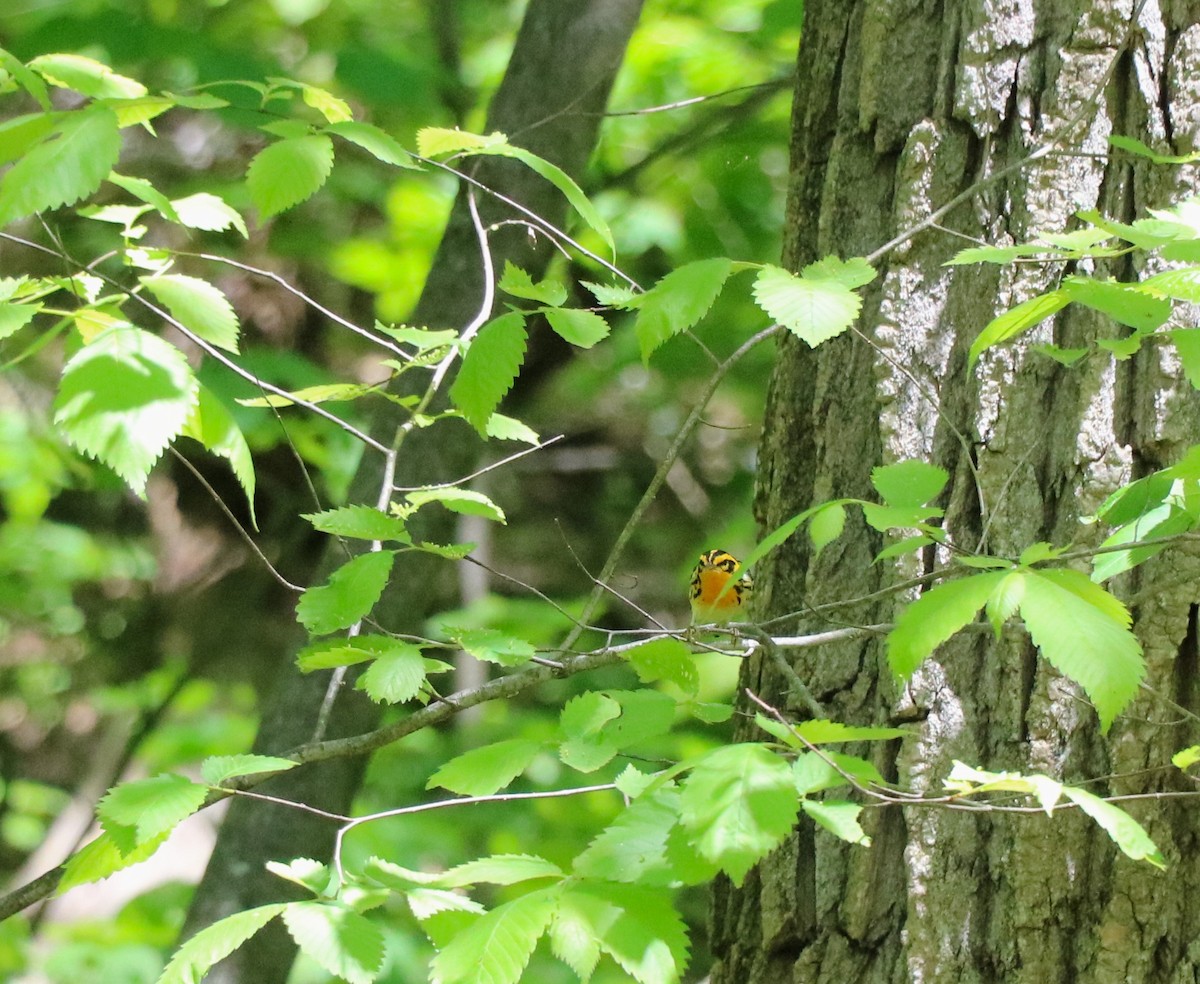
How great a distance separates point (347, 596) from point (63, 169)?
56cm

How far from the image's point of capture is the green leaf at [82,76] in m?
1.44

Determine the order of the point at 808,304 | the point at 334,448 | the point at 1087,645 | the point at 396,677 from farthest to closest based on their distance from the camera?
the point at 334,448
the point at 396,677
the point at 808,304
the point at 1087,645

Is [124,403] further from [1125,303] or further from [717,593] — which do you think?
[717,593]

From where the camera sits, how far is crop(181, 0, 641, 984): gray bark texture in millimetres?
2984

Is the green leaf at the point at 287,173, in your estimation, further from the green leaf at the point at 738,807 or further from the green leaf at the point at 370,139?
the green leaf at the point at 738,807

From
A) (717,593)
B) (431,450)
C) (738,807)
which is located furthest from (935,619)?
(431,450)

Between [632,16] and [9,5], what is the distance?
79.1 inches

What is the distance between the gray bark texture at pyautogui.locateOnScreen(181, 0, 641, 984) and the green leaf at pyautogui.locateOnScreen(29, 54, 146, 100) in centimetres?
153

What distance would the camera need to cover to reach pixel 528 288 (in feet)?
4.75

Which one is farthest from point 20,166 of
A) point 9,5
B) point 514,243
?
point 9,5

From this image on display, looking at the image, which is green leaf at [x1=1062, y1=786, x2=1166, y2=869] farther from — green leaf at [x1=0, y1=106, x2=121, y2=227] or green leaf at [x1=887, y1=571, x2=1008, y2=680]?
green leaf at [x1=0, y1=106, x2=121, y2=227]

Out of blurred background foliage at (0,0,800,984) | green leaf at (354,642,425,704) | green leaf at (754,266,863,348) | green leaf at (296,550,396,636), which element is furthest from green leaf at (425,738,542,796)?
blurred background foliage at (0,0,800,984)

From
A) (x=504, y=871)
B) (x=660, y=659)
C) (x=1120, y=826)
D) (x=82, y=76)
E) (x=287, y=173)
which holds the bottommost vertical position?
(x=504, y=871)

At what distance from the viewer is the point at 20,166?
118 centimetres
